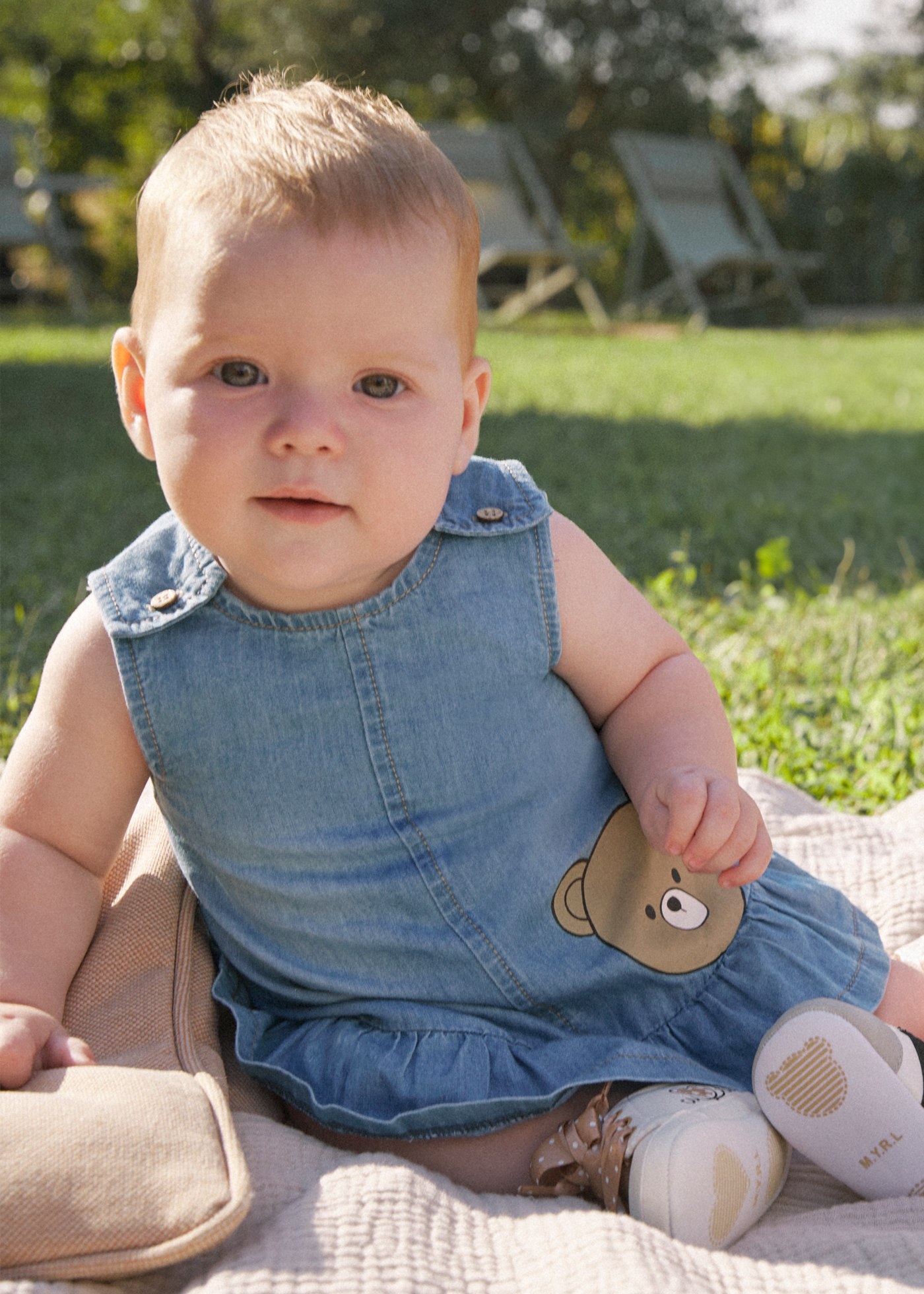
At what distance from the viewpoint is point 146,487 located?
4023mm

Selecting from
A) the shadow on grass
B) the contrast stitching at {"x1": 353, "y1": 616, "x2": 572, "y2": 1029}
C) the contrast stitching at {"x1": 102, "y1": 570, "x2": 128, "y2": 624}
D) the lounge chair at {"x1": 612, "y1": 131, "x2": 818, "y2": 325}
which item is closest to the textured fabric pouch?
the contrast stitching at {"x1": 353, "y1": 616, "x2": 572, "y2": 1029}

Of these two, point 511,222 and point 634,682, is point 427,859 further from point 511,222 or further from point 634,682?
point 511,222

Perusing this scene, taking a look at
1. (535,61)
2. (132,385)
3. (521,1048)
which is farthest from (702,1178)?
(535,61)

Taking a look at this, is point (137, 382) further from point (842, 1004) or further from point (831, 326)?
point (831, 326)

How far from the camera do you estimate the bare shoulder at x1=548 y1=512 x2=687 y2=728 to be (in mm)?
1427

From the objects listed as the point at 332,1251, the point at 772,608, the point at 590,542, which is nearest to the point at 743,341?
the point at 772,608

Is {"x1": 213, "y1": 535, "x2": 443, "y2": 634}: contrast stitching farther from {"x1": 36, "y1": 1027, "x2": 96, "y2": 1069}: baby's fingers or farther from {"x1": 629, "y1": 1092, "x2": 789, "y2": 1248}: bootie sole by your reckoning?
{"x1": 629, "y1": 1092, "x2": 789, "y2": 1248}: bootie sole

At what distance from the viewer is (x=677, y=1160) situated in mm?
1142

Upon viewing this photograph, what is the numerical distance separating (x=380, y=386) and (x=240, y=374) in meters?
0.13

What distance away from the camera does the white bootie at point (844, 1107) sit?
1192mm

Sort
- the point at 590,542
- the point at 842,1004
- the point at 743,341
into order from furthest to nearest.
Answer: the point at 743,341 < the point at 590,542 < the point at 842,1004

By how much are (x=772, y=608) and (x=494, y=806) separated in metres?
1.59

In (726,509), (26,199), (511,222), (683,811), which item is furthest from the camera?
(511,222)

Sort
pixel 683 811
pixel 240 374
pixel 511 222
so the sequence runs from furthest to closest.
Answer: pixel 511 222 < pixel 683 811 < pixel 240 374
